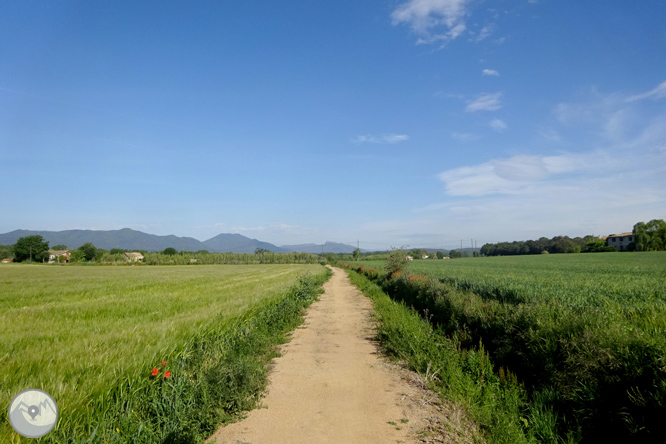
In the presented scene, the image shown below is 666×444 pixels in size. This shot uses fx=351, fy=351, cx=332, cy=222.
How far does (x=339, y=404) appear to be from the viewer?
5.35m

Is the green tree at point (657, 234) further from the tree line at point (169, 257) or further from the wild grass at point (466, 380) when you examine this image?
the wild grass at point (466, 380)

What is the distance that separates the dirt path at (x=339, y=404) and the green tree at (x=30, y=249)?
11878 centimetres

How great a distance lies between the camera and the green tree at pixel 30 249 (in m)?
94.8

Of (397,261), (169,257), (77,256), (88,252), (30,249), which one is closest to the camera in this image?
(397,261)

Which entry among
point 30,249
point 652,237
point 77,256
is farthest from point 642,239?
point 30,249

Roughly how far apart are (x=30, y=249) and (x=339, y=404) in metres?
122

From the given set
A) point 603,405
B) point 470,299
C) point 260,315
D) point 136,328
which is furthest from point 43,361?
point 470,299

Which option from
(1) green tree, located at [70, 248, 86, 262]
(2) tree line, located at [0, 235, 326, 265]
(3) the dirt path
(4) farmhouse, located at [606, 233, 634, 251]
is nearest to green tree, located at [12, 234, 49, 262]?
(2) tree line, located at [0, 235, 326, 265]

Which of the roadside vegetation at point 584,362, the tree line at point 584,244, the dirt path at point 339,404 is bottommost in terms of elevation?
the dirt path at point 339,404

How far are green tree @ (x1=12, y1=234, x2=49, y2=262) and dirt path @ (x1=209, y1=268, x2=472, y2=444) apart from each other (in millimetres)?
118781

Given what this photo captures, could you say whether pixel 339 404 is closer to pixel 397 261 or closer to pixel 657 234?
pixel 397 261

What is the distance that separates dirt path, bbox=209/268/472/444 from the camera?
14.4 ft

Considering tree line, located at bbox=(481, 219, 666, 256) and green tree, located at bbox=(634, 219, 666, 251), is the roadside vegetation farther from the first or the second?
tree line, located at bbox=(481, 219, 666, 256)

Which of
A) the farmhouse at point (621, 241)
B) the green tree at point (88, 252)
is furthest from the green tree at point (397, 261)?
the green tree at point (88, 252)
